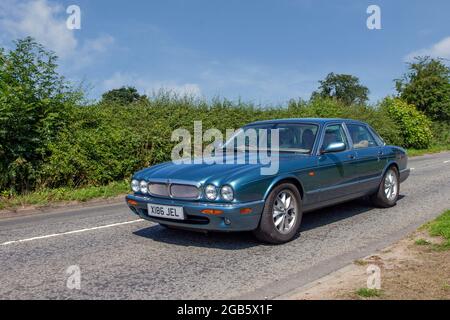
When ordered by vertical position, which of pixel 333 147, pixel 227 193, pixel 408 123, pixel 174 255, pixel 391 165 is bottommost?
pixel 174 255

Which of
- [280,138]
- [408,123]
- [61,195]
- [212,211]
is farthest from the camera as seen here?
[408,123]

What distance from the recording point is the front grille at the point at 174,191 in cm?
535

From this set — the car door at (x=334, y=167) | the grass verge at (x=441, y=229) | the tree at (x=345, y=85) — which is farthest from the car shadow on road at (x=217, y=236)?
the tree at (x=345, y=85)

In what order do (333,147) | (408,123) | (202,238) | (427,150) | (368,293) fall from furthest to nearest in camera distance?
(427,150)
(408,123)
(333,147)
(202,238)
(368,293)

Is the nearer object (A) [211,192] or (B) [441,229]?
(A) [211,192]

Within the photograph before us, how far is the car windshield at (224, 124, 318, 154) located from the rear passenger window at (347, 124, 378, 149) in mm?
1047

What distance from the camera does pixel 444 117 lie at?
33.6 meters

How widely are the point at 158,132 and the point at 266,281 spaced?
29.2 ft

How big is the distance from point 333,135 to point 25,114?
275 inches

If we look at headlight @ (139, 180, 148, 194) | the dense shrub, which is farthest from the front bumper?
the dense shrub

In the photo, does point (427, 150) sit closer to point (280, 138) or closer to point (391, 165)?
point (391, 165)

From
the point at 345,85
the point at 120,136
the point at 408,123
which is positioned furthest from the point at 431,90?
the point at 345,85

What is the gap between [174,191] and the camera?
552 centimetres

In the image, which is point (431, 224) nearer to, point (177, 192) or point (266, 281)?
point (266, 281)
